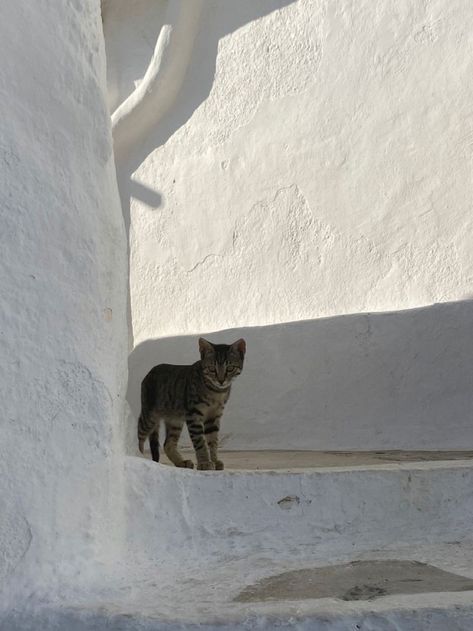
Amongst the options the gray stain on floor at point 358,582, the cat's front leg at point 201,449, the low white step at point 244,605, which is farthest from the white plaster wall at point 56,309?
the cat's front leg at point 201,449

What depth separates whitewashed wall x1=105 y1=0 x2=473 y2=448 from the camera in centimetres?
527

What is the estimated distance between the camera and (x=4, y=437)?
2.51 m

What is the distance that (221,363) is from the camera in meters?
4.41

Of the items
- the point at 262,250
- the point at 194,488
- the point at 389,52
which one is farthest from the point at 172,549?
the point at 389,52

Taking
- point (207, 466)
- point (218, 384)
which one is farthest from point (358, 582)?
point (218, 384)

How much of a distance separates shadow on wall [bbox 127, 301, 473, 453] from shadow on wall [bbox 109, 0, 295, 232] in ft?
5.44

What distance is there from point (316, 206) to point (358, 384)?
130cm

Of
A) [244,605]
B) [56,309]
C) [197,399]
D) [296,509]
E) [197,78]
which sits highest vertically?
[197,78]

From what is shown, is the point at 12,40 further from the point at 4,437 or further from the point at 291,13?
the point at 291,13

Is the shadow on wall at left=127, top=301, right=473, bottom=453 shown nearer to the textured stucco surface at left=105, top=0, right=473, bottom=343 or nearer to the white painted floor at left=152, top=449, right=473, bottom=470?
the textured stucco surface at left=105, top=0, right=473, bottom=343

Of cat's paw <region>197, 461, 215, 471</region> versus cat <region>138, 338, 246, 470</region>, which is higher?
cat <region>138, 338, 246, 470</region>

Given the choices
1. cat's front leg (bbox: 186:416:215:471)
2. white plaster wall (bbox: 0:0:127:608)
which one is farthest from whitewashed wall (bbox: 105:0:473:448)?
white plaster wall (bbox: 0:0:127:608)

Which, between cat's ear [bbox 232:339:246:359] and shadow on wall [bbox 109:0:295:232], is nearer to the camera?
cat's ear [bbox 232:339:246:359]

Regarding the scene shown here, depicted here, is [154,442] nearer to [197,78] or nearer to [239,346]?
[239,346]
